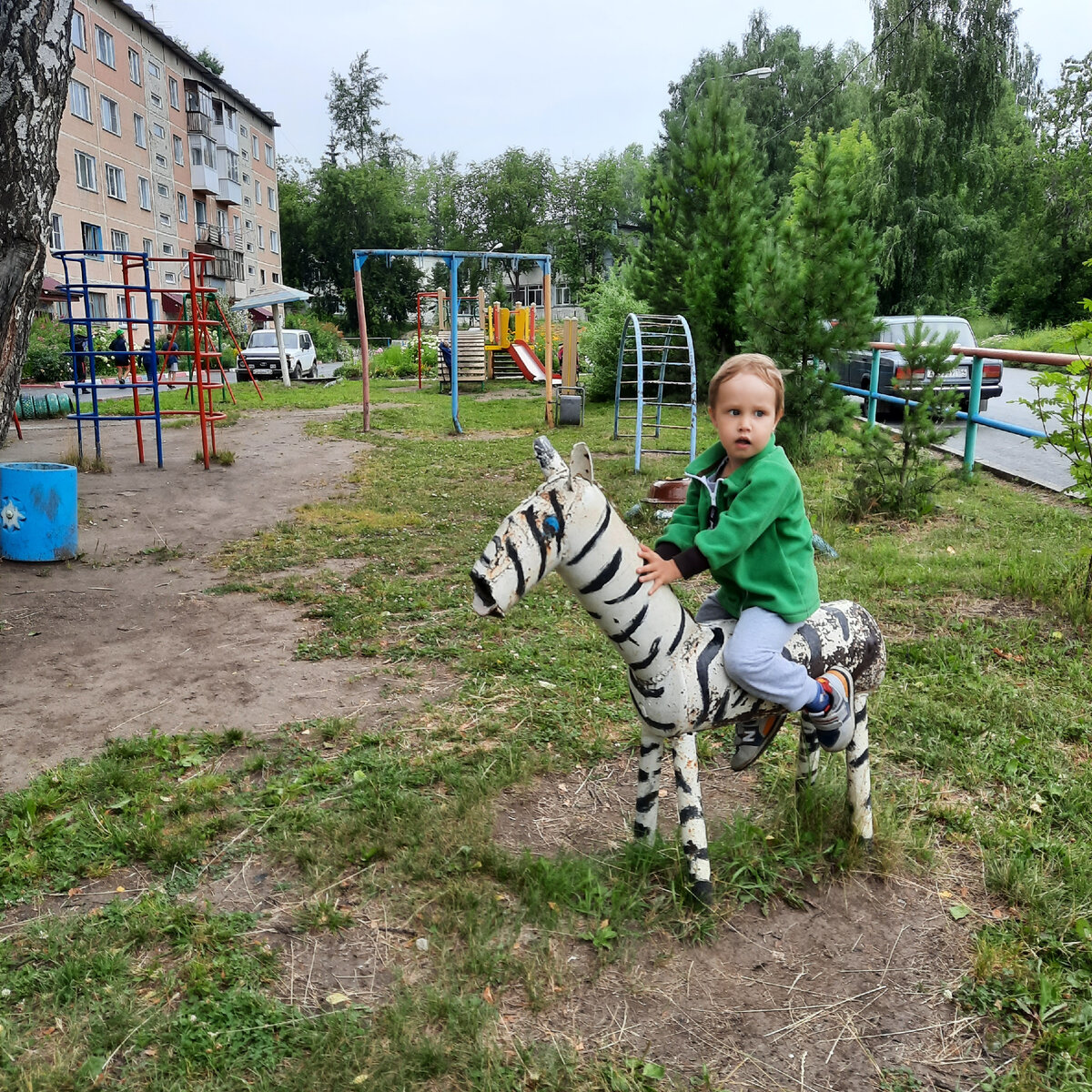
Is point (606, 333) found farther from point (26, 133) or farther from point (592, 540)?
point (592, 540)

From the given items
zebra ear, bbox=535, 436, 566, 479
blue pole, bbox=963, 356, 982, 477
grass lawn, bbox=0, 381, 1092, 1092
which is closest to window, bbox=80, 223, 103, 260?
blue pole, bbox=963, 356, 982, 477

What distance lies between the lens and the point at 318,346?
3750 centimetres

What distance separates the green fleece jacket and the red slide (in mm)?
19562

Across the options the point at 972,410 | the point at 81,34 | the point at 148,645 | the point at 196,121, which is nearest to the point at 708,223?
the point at 972,410

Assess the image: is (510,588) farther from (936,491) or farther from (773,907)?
(936,491)

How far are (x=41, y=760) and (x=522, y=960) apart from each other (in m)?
2.31

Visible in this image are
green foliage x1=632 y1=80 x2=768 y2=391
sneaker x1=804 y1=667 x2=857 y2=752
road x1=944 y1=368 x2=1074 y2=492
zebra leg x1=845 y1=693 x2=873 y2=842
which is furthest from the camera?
green foliage x1=632 y1=80 x2=768 y2=391

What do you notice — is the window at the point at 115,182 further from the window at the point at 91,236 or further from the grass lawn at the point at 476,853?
the grass lawn at the point at 476,853

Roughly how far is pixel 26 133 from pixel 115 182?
106 feet

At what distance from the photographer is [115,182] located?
33219 millimetres

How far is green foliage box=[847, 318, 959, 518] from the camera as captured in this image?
726 cm

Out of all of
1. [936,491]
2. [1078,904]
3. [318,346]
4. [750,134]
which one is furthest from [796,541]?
[318,346]

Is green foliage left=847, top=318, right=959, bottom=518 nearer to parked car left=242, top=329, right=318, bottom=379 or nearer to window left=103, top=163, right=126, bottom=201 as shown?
parked car left=242, top=329, right=318, bottom=379

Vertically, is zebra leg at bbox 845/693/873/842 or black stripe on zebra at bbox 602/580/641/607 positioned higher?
black stripe on zebra at bbox 602/580/641/607
